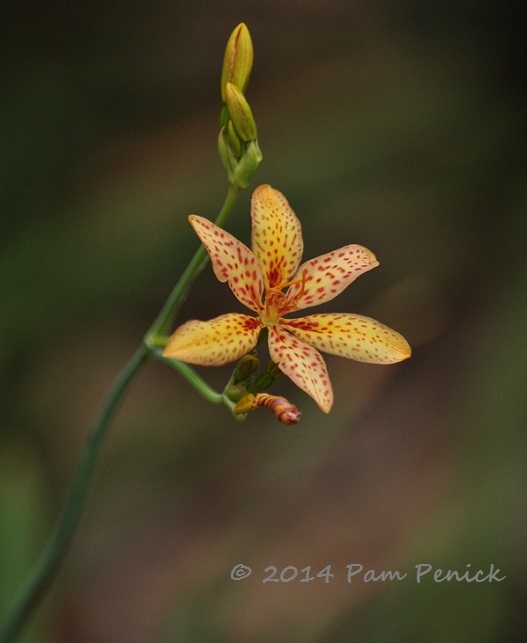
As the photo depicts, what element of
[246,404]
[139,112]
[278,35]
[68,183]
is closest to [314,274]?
[246,404]

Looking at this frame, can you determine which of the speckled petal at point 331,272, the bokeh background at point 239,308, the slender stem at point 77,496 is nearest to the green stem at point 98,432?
the slender stem at point 77,496

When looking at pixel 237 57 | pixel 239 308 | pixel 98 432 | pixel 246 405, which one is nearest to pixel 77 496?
pixel 98 432

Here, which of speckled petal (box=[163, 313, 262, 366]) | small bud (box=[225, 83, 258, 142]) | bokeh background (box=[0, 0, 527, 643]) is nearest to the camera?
speckled petal (box=[163, 313, 262, 366])

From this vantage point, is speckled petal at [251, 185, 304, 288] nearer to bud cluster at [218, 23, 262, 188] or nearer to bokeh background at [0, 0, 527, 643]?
bud cluster at [218, 23, 262, 188]

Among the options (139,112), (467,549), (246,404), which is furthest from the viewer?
(139,112)

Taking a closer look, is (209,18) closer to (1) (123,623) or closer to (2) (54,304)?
(2) (54,304)

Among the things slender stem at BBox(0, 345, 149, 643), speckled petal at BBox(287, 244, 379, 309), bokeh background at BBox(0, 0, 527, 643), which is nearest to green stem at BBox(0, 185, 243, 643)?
slender stem at BBox(0, 345, 149, 643)

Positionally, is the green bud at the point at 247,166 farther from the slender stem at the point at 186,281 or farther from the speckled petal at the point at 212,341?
the speckled petal at the point at 212,341
